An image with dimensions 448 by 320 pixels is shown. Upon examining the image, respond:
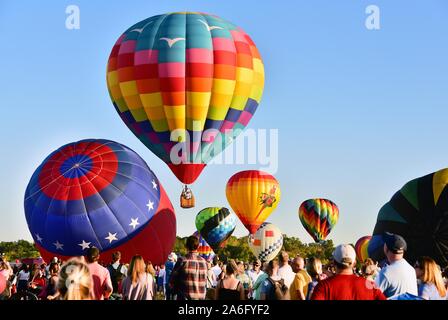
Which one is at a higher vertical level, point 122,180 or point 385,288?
point 122,180

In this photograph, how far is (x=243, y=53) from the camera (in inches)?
925

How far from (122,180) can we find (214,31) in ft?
19.8

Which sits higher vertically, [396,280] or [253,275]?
[396,280]

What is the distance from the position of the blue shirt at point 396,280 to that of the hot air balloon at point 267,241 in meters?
28.7

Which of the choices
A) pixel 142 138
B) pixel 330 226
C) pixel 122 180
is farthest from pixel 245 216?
pixel 122 180

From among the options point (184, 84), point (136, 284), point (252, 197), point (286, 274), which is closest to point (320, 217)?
point (252, 197)

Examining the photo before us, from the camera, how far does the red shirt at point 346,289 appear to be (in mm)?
5640

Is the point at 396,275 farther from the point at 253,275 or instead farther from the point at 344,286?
the point at 253,275

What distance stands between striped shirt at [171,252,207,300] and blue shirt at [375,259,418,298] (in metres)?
2.33

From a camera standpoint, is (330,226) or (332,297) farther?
(330,226)

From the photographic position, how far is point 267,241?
35875mm

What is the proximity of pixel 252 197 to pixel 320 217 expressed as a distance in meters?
6.42

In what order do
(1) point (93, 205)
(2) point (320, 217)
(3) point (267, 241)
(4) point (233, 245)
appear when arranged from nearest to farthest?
(1) point (93, 205)
(3) point (267, 241)
(2) point (320, 217)
(4) point (233, 245)
